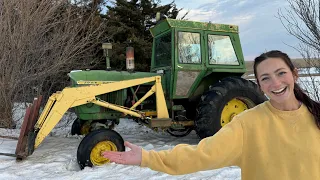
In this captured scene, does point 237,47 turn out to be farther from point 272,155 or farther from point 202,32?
→ point 272,155

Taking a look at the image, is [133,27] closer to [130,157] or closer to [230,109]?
[230,109]

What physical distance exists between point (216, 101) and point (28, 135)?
3.03m

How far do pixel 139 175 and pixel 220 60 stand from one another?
303cm

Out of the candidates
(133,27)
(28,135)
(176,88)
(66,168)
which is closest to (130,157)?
(66,168)

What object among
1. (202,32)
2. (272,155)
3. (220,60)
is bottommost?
(272,155)

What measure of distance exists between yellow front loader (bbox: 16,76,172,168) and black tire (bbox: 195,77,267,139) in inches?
23.0

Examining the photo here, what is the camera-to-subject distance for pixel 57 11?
976 centimetres

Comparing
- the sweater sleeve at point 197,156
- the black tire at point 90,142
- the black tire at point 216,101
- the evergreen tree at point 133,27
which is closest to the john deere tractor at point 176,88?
the black tire at point 216,101

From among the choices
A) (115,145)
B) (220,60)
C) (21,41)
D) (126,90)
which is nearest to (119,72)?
(126,90)

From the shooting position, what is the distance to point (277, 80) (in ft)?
5.77

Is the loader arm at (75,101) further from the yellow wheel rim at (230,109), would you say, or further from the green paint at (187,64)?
the yellow wheel rim at (230,109)

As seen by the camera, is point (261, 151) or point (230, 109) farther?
point (230, 109)

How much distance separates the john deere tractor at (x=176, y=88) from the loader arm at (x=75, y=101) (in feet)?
0.05

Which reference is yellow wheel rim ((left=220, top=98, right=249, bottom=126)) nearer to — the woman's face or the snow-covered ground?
the snow-covered ground
